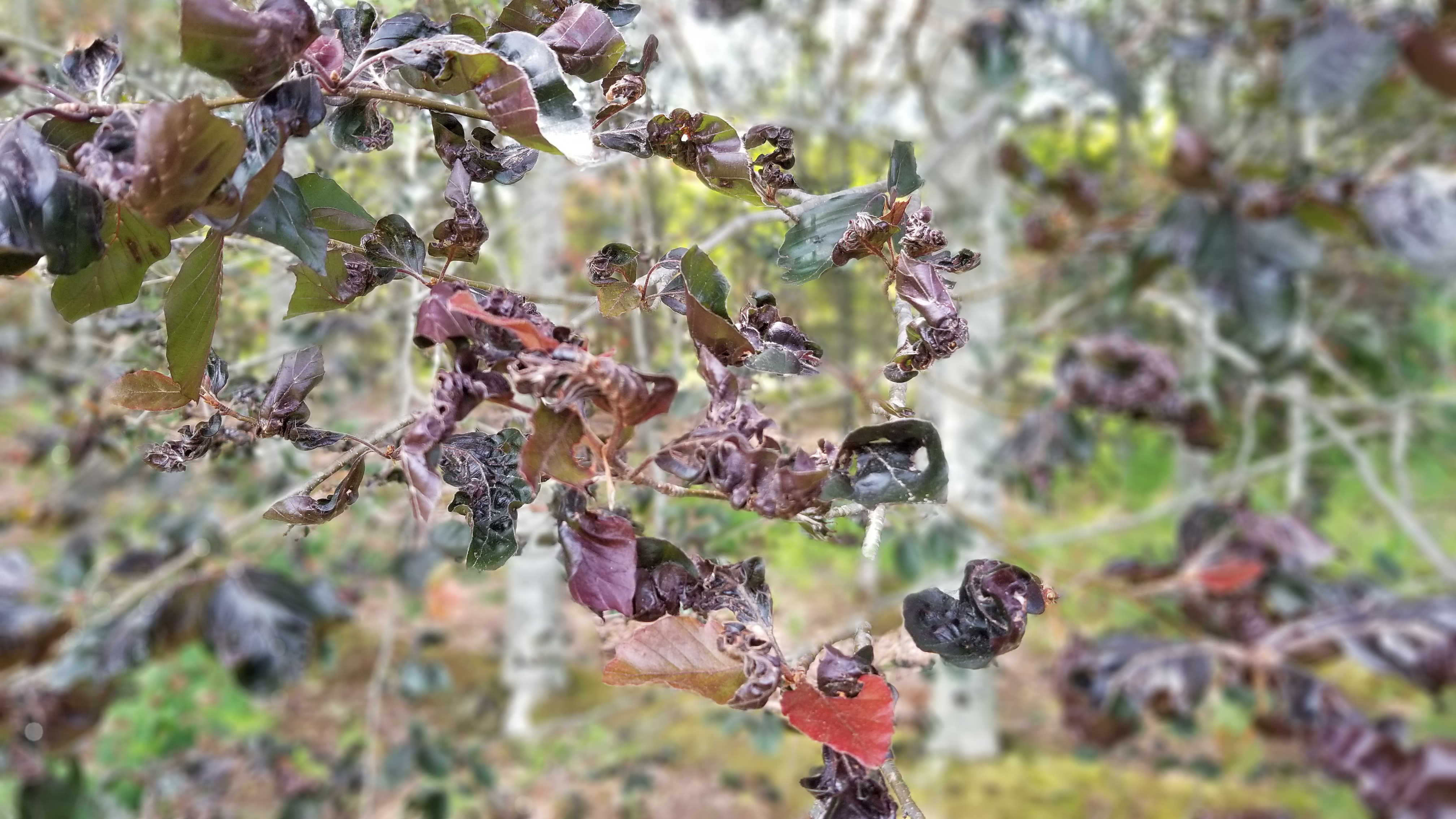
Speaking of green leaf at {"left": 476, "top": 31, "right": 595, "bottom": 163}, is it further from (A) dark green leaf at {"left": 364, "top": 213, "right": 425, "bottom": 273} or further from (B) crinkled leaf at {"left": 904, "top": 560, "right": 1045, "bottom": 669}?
(B) crinkled leaf at {"left": 904, "top": 560, "right": 1045, "bottom": 669}

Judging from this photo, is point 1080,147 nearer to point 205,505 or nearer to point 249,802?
point 205,505

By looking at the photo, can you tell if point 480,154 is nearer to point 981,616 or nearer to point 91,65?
point 91,65

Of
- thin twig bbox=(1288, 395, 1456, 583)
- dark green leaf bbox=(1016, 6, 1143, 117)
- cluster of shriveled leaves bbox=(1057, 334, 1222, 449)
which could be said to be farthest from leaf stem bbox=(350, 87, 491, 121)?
thin twig bbox=(1288, 395, 1456, 583)

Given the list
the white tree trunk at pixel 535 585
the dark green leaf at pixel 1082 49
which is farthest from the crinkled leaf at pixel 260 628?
the dark green leaf at pixel 1082 49

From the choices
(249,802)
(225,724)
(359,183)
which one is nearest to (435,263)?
(359,183)

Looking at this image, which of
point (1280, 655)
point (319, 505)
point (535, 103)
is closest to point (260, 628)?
point (319, 505)
